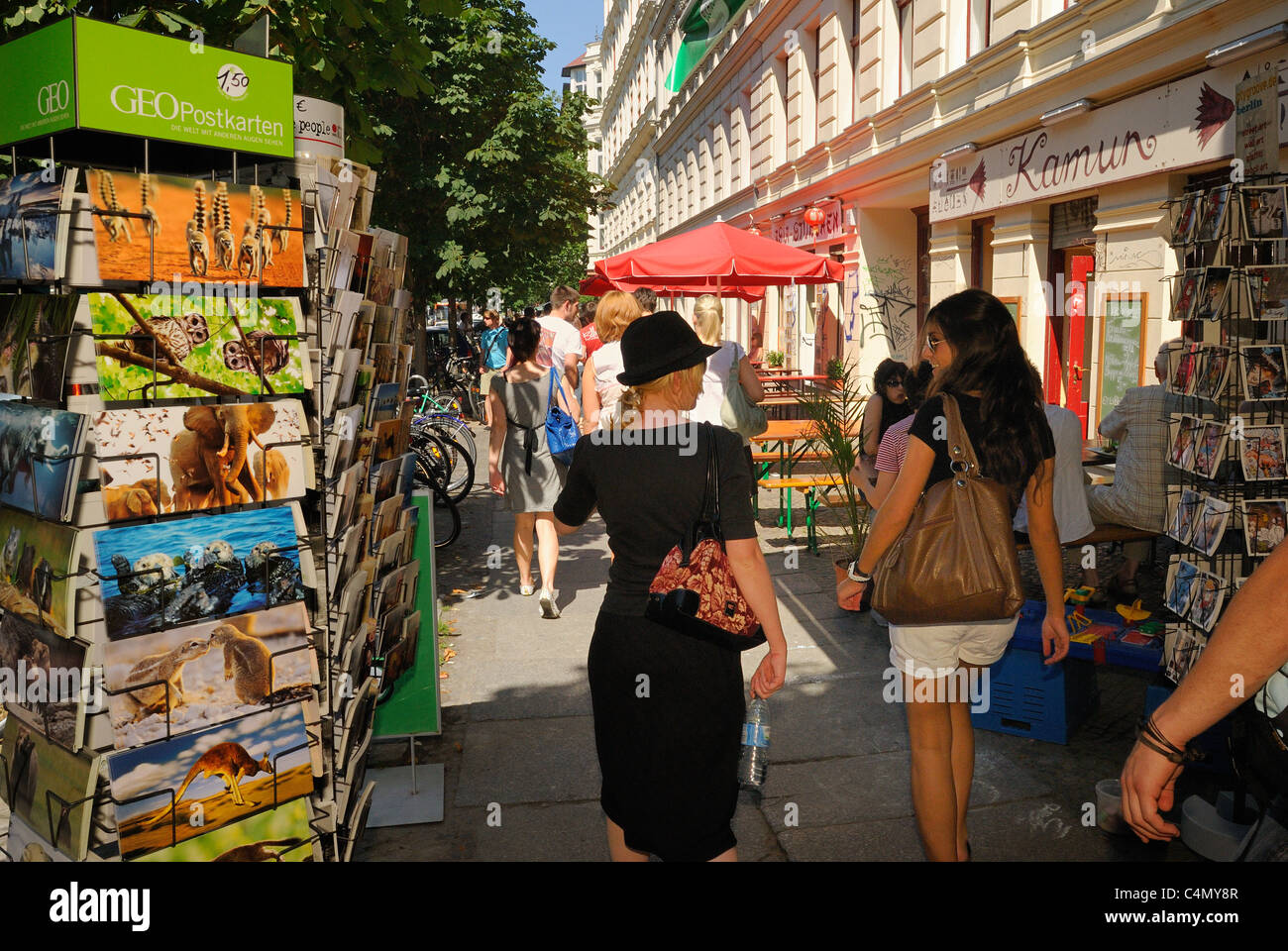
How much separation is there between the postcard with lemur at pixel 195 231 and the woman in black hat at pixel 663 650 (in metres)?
1.01

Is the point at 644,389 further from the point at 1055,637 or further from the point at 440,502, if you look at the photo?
the point at 440,502

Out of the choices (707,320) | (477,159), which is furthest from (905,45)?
(707,320)

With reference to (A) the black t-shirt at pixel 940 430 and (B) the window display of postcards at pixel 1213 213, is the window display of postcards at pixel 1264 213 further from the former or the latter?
(A) the black t-shirt at pixel 940 430

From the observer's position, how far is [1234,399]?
392 centimetres

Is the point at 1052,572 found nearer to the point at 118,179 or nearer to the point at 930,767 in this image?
the point at 930,767

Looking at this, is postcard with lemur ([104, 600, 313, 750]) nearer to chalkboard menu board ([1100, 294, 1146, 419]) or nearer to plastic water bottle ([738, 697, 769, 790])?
plastic water bottle ([738, 697, 769, 790])

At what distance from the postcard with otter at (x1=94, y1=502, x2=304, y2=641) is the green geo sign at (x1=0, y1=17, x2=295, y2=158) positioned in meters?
0.99

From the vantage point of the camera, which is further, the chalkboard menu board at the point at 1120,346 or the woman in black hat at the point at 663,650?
the chalkboard menu board at the point at 1120,346

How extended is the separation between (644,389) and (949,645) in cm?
126

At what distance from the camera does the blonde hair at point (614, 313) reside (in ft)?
20.6

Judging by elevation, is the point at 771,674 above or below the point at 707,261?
below

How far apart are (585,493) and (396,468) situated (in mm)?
1251

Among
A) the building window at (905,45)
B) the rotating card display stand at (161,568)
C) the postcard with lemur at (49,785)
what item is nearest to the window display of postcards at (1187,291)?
the rotating card display stand at (161,568)
